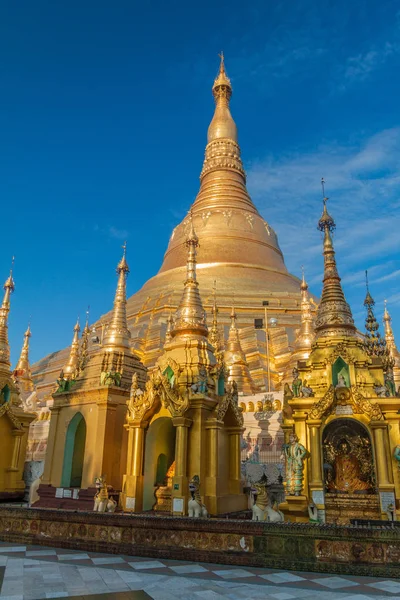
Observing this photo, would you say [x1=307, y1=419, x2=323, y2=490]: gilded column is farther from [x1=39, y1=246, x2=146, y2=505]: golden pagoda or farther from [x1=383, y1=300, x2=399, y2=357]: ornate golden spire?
[x1=383, y1=300, x2=399, y2=357]: ornate golden spire

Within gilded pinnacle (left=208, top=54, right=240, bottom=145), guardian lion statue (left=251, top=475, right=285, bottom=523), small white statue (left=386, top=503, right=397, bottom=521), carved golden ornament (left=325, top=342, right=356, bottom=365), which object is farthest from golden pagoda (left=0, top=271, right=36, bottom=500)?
gilded pinnacle (left=208, top=54, right=240, bottom=145)

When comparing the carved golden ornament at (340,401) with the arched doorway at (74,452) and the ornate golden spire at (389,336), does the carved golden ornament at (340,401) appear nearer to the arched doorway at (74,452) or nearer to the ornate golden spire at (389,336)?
the arched doorway at (74,452)

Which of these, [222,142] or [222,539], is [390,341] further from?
[222,142]

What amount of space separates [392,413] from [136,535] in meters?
6.83

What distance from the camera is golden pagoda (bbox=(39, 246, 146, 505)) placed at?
14859 millimetres

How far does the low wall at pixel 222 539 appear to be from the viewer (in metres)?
7.07

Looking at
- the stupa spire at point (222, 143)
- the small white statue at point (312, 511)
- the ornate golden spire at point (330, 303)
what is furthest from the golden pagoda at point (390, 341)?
the stupa spire at point (222, 143)

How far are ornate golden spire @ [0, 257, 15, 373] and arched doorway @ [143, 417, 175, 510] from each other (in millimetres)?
8007

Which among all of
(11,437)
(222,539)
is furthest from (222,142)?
(222,539)

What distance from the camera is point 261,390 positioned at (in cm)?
2680

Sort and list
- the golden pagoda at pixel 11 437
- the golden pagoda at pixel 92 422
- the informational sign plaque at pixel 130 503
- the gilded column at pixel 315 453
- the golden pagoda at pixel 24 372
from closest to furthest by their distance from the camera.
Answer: the gilded column at pixel 315 453 → the informational sign plaque at pixel 130 503 → the golden pagoda at pixel 92 422 → the golden pagoda at pixel 11 437 → the golden pagoda at pixel 24 372

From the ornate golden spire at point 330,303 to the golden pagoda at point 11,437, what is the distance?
11.9m

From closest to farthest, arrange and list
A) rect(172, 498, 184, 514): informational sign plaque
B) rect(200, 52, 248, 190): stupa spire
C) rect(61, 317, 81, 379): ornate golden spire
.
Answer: rect(172, 498, 184, 514): informational sign plaque
rect(61, 317, 81, 379): ornate golden spire
rect(200, 52, 248, 190): stupa spire

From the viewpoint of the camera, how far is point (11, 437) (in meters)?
18.3
